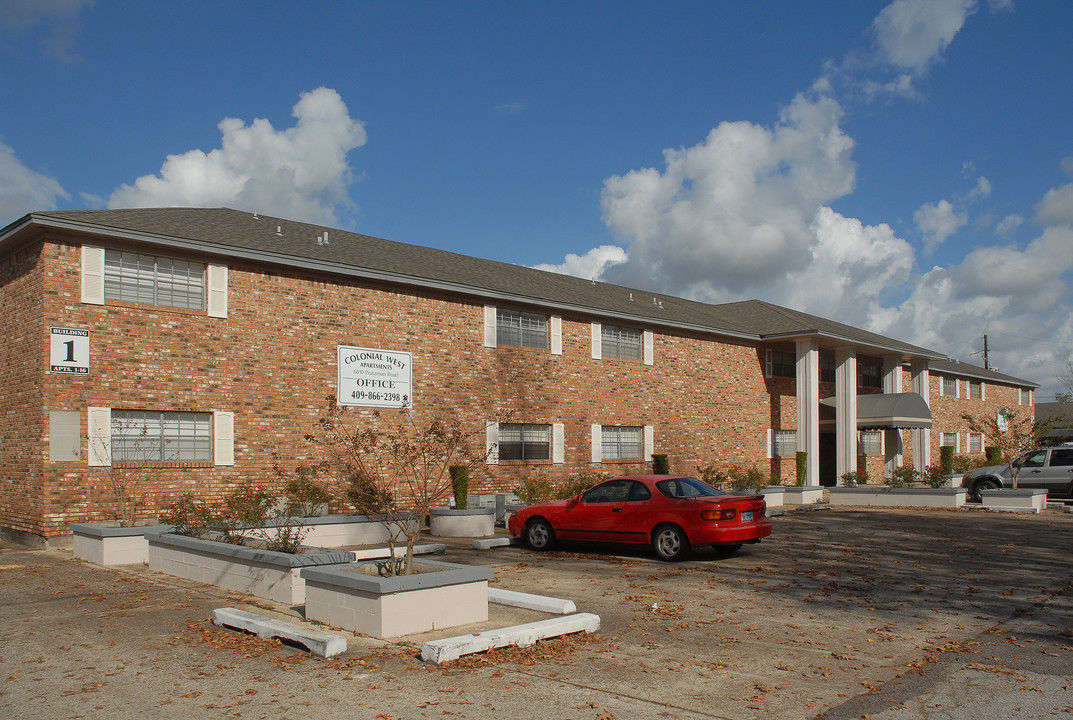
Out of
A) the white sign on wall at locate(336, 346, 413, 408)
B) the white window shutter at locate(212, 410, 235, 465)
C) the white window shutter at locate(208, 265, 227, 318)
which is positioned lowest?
the white window shutter at locate(212, 410, 235, 465)

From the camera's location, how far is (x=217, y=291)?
649 inches

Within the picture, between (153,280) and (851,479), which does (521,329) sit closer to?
(153,280)

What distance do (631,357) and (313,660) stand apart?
1922 centimetres

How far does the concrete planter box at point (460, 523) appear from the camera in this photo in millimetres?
17141

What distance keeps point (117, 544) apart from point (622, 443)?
49.3ft

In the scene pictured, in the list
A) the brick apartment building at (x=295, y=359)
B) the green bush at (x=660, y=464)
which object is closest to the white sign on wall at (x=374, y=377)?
the brick apartment building at (x=295, y=359)

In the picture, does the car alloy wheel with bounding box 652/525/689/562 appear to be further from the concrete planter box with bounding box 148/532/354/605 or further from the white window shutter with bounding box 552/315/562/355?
the white window shutter with bounding box 552/315/562/355

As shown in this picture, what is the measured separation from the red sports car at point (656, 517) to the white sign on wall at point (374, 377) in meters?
5.13

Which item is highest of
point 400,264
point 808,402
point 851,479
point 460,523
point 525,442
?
point 400,264

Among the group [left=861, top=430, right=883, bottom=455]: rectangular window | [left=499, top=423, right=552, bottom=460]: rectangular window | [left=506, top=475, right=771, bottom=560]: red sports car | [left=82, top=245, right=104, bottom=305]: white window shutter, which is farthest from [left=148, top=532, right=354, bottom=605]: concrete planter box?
[left=861, top=430, right=883, bottom=455]: rectangular window

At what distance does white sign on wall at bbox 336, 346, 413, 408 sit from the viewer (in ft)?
59.7

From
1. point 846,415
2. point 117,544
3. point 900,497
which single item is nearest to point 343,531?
point 117,544

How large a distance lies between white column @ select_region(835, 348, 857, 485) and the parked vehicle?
4537mm

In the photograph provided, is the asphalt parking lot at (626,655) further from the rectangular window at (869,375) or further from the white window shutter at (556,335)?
the rectangular window at (869,375)
